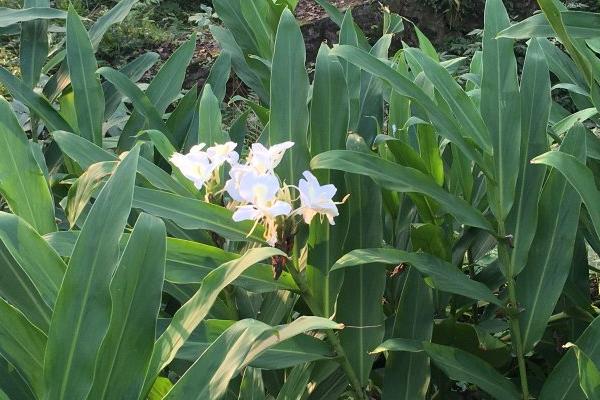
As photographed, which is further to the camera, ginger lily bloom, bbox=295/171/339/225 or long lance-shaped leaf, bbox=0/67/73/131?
long lance-shaped leaf, bbox=0/67/73/131

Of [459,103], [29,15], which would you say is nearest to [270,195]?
[459,103]

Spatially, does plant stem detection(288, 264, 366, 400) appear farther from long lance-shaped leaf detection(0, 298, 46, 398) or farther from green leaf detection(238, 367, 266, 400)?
long lance-shaped leaf detection(0, 298, 46, 398)

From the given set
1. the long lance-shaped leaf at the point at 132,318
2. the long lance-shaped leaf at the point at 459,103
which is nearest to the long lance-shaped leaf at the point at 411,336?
the long lance-shaped leaf at the point at 459,103

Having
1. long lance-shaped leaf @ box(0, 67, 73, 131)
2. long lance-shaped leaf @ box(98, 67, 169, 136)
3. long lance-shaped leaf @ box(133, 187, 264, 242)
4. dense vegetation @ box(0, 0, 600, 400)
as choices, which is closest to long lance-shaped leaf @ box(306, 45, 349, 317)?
dense vegetation @ box(0, 0, 600, 400)

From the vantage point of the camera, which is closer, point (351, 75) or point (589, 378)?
point (589, 378)

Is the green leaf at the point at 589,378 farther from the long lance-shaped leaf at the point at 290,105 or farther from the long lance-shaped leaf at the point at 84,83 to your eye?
the long lance-shaped leaf at the point at 84,83

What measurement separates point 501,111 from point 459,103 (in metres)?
0.06

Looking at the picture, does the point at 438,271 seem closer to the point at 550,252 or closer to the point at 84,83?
the point at 550,252

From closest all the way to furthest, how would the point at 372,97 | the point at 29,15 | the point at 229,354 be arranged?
1. the point at 229,354
2. the point at 372,97
3. the point at 29,15

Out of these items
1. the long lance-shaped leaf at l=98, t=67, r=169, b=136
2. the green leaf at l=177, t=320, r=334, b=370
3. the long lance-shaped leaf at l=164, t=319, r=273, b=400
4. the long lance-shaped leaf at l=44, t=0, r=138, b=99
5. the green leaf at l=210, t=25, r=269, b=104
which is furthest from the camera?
the long lance-shaped leaf at l=44, t=0, r=138, b=99

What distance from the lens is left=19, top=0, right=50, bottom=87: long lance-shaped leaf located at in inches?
70.5

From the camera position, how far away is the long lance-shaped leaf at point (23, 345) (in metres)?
0.84

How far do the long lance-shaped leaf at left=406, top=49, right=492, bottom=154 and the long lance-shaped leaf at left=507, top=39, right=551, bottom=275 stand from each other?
63mm

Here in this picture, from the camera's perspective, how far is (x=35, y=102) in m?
1.54
